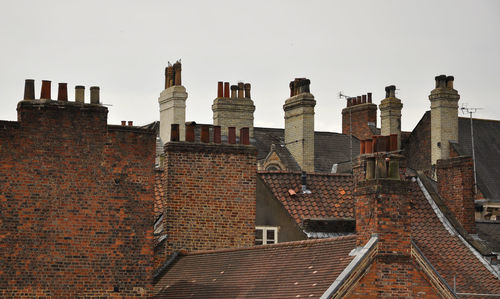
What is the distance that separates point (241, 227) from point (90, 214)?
5334 millimetres

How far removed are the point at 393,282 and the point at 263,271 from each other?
3.55 metres

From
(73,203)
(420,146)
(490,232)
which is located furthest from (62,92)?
(420,146)

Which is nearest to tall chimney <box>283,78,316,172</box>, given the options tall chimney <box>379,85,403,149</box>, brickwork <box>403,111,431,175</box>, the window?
tall chimney <box>379,85,403,149</box>

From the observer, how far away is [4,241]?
100 feet

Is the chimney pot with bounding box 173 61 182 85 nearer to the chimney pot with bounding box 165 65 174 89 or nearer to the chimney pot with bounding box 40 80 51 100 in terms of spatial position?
the chimney pot with bounding box 165 65 174 89

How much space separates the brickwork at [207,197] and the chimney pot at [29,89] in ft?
15.5

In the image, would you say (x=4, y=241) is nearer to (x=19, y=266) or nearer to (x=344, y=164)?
(x=19, y=266)

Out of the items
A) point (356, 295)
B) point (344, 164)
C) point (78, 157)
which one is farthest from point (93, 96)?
point (344, 164)

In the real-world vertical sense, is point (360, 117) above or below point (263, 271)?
above

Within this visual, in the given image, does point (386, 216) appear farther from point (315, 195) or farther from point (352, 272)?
point (315, 195)

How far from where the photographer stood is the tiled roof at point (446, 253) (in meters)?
36.8

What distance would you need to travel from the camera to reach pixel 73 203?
31.4m

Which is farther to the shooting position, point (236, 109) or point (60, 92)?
point (236, 109)

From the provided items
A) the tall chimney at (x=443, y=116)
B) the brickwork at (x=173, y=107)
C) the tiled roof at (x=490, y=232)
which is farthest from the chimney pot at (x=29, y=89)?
the tall chimney at (x=443, y=116)
